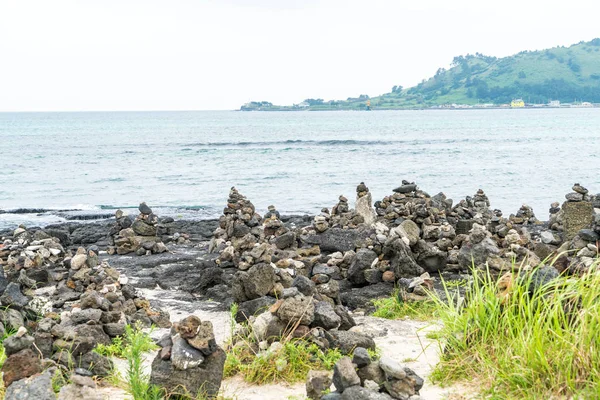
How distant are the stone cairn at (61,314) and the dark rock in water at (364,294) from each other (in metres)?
3.54

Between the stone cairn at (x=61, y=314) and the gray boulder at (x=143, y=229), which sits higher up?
the stone cairn at (x=61, y=314)

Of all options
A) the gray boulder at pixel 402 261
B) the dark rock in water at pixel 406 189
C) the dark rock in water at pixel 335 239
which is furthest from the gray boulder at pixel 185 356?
the dark rock in water at pixel 406 189

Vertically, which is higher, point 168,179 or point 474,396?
point 474,396

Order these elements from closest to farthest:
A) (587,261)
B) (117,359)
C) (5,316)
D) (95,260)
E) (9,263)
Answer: (117,359)
(5,316)
(587,261)
(95,260)
(9,263)

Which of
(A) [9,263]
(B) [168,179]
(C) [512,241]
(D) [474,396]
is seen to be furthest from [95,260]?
(B) [168,179]

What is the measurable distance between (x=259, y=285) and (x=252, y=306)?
0.50m

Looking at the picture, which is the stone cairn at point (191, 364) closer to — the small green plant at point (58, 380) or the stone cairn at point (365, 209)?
the small green plant at point (58, 380)

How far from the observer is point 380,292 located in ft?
46.5

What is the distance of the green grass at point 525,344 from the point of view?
22.5ft

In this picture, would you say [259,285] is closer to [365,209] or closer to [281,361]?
[281,361]

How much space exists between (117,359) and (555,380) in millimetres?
5616

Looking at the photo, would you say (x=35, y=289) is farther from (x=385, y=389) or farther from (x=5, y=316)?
(x=385, y=389)

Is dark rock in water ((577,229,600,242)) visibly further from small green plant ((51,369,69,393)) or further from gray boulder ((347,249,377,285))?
small green plant ((51,369,69,393))

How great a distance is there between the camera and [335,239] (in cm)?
1906
